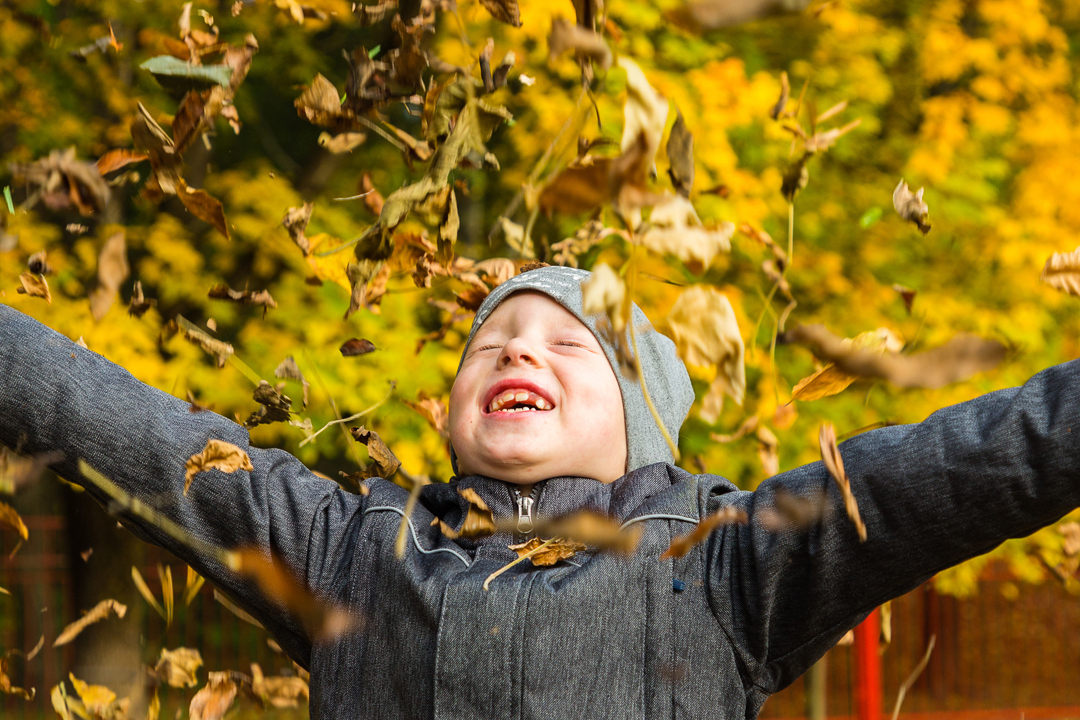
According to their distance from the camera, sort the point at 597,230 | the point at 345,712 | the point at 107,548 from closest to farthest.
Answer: the point at 345,712, the point at 597,230, the point at 107,548

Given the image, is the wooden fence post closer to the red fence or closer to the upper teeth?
the red fence

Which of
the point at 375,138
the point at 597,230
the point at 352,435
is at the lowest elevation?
the point at 375,138

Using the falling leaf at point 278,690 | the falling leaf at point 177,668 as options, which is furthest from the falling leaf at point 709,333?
the falling leaf at point 177,668

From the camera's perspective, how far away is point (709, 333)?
1080mm

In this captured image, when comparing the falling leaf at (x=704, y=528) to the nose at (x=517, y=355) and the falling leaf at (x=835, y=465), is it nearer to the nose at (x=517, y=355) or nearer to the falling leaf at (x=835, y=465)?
the falling leaf at (x=835, y=465)

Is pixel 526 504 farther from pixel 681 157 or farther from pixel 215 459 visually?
pixel 681 157

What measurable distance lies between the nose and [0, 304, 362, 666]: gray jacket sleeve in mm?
316

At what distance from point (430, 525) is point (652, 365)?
1.60 ft

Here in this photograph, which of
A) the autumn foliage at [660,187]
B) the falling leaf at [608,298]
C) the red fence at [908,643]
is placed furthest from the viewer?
the red fence at [908,643]

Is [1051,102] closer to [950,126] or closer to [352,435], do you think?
[950,126]

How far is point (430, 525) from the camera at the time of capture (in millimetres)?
1472

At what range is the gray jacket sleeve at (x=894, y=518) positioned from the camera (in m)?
1.08

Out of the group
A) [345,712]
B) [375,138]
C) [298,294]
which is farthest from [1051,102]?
[345,712]

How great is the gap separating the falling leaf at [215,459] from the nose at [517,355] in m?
0.40
